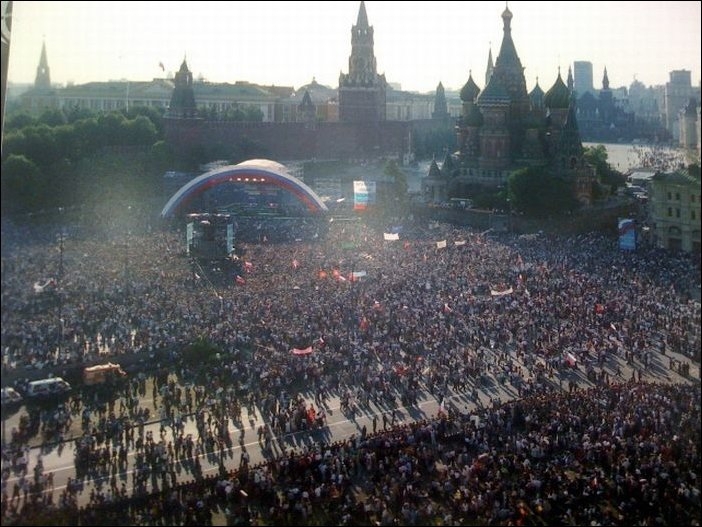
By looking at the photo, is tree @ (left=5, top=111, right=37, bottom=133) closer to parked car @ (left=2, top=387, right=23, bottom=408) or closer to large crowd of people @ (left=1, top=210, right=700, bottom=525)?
large crowd of people @ (left=1, top=210, right=700, bottom=525)

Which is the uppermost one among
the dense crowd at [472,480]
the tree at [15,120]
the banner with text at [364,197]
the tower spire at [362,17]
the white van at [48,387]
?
the tower spire at [362,17]

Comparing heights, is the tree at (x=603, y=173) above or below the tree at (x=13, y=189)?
above

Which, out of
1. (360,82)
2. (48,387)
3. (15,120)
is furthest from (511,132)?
(15,120)

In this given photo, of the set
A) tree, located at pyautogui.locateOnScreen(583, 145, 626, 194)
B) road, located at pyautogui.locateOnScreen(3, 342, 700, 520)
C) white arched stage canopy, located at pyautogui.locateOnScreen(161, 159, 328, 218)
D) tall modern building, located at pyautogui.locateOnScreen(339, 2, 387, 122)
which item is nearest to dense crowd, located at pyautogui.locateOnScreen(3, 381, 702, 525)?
road, located at pyautogui.locateOnScreen(3, 342, 700, 520)

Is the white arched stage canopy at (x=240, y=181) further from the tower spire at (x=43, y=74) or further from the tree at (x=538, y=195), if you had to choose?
the tower spire at (x=43, y=74)

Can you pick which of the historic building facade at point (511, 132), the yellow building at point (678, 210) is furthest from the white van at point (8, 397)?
the historic building facade at point (511, 132)

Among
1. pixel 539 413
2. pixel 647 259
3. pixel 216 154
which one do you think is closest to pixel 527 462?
pixel 539 413
